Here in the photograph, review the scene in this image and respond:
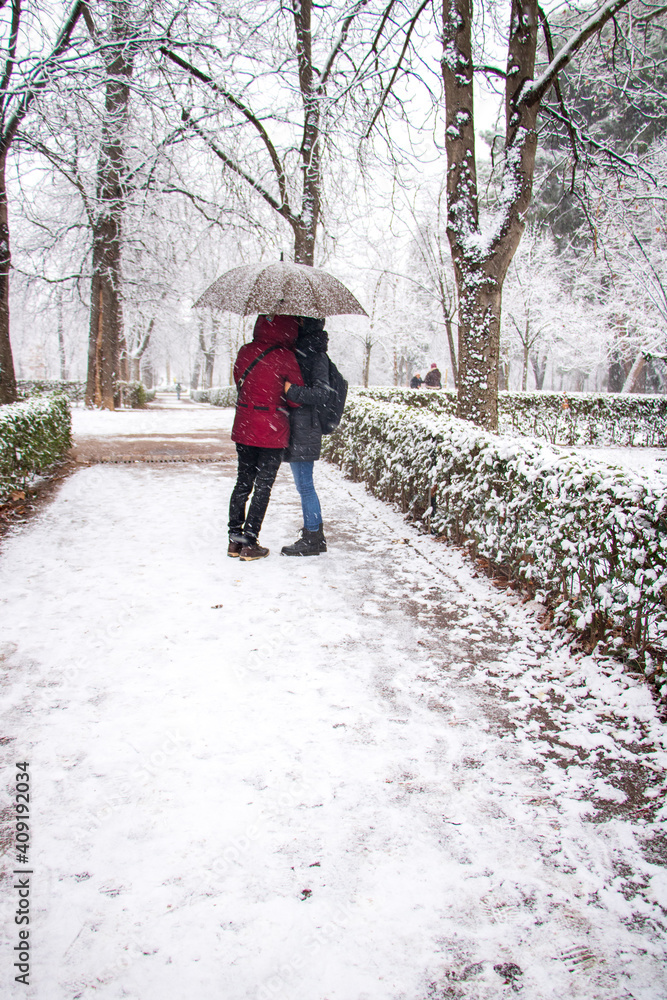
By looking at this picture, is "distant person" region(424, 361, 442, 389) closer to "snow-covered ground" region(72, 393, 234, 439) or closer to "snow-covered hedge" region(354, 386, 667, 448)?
"snow-covered hedge" region(354, 386, 667, 448)

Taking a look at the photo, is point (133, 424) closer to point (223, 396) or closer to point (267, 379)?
point (267, 379)

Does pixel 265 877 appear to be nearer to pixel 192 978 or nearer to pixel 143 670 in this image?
pixel 192 978

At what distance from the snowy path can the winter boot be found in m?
0.79

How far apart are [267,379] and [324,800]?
2.92 m

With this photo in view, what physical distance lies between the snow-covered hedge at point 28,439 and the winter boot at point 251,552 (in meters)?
2.80

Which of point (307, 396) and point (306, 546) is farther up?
point (307, 396)

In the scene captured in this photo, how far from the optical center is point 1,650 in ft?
9.92

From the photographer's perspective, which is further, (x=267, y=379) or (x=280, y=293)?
(x=267, y=379)

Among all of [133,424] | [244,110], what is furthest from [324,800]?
[133,424]

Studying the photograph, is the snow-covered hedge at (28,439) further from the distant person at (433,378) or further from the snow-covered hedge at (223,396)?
the snow-covered hedge at (223,396)

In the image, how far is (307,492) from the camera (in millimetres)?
4586

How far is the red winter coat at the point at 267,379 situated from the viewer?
4145 millimetres

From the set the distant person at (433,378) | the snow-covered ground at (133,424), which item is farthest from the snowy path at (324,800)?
the distant person at (433,378)

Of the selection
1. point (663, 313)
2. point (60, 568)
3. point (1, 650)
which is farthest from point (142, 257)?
point (1, 650)
